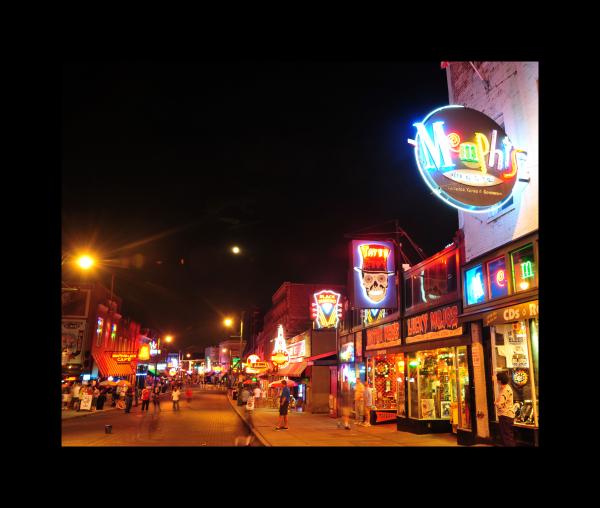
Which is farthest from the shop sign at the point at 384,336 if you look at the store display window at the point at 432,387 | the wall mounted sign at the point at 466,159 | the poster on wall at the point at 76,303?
the poster on wall at the point at 76,303

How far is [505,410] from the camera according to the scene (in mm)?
11414

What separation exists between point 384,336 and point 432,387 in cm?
369

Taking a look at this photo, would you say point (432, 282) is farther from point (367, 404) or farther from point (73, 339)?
point (73, 339)

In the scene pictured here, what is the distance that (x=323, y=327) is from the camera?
29766mm

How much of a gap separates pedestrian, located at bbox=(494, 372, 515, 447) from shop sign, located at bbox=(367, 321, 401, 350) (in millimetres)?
7565

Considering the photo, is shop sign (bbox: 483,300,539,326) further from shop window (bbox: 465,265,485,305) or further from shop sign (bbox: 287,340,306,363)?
shop sign (bbox: 287,340,306,363)

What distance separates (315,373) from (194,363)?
156m

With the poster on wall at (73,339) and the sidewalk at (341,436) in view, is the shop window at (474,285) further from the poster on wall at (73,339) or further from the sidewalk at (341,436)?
the poster on wall at (73,339)

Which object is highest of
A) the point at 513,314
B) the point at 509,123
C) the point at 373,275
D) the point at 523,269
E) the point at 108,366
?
the point at 509,123

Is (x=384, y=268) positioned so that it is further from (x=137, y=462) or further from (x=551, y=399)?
(x=137, y=462)

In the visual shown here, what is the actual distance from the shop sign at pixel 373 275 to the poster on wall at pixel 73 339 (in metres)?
29.2

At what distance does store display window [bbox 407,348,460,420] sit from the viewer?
56.7 ft

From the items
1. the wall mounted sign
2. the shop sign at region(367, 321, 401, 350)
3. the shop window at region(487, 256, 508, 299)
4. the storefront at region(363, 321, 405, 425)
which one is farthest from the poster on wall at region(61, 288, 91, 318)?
the wall mounted sign

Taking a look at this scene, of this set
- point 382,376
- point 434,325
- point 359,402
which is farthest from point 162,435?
point 434,325
